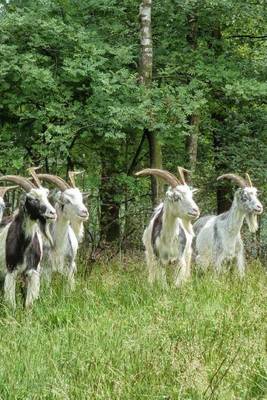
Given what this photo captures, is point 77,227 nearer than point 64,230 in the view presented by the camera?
No

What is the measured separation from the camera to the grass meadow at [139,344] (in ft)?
13.2

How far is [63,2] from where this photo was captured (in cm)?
1125

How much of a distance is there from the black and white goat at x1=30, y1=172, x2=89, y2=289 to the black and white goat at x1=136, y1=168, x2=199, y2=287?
887 millimetres

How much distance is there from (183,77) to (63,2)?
2.45m

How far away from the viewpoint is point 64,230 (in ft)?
27.9

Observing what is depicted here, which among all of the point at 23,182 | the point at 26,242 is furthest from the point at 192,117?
the point at 26,242

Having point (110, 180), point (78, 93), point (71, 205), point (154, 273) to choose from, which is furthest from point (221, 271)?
point (78, 93)

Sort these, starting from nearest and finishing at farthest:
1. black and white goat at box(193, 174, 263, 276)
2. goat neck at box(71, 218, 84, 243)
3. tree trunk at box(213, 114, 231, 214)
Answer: goat neck at box(71, 218, 84, 243) < black and white goat at box(193, 174, 263, 276) < tree trunk at box(213, 114, 231, 214)

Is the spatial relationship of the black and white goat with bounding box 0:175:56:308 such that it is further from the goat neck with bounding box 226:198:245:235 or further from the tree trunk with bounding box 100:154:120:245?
the tree trunk with bounding box 100:154:120:245

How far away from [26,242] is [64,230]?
1.09 metres

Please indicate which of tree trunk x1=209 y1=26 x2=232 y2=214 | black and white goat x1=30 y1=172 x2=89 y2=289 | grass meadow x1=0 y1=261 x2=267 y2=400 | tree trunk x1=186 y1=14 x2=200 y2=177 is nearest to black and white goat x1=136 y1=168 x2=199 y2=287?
black and white goat x1=30 y1=172 x2=89 y2=289

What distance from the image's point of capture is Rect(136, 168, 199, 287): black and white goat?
8.27m

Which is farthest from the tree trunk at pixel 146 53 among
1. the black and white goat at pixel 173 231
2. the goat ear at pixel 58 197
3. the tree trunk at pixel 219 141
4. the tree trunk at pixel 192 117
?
the goat ear at pixel 58 197

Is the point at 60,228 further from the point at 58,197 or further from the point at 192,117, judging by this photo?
the point at 192,117
